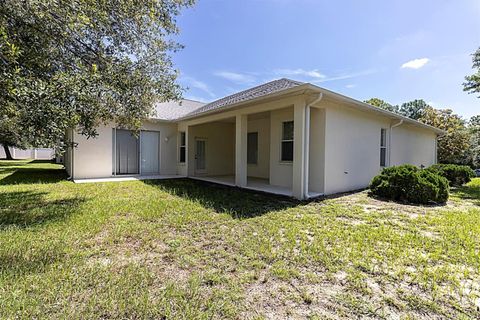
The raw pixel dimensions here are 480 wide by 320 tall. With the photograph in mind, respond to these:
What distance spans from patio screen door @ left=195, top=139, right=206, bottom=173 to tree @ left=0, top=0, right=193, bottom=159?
19.8 feet

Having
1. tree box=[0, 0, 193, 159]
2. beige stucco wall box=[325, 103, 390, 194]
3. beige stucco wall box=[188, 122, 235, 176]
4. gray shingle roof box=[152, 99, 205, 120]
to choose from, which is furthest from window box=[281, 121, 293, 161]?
gray shingle roof box=[152, 99, 205, 120]

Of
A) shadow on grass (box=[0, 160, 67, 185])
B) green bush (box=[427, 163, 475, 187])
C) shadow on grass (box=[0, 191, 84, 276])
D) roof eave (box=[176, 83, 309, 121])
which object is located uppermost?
roof eave (box=[176, 83, 309, 121])

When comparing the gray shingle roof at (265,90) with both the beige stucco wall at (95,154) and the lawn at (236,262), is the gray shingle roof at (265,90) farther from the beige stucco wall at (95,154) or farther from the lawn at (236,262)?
the beige stucco wall at (95,154)

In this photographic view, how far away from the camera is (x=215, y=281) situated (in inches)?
108

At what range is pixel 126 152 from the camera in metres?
12.5

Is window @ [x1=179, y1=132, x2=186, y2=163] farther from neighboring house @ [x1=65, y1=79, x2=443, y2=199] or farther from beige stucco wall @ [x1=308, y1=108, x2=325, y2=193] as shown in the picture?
beige stucco wall @ [x1=308, y1=108, x2=325, y2=193]

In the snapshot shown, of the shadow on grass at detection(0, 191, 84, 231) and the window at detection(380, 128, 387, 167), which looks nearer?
the shadow on grass at detection(0, 191, 84, 231)

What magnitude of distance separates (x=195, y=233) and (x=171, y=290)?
179cm

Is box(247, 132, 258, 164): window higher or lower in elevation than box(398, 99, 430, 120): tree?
lower

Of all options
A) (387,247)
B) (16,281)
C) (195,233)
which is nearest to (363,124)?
(387,247)

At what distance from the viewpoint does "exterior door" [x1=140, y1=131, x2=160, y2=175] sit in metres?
12.9

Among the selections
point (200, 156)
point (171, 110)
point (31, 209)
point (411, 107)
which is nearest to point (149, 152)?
point (200, 156)

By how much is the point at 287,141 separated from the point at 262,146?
10.5 feet

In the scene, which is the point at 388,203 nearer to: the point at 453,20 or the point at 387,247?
the point at 387,247
